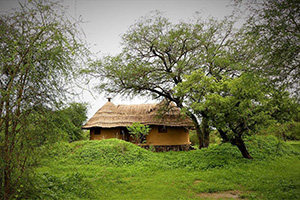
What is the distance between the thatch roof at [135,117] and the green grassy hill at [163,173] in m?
4.49

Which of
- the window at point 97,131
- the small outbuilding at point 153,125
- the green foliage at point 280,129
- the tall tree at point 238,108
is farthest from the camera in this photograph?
the window at point 97,131

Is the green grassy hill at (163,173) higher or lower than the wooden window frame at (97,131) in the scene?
lower

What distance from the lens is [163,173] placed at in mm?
10289

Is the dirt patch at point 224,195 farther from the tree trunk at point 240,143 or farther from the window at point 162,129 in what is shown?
the window at point 162,129

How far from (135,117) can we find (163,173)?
9.93 meters

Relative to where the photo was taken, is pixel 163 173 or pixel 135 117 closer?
pixel 163 173

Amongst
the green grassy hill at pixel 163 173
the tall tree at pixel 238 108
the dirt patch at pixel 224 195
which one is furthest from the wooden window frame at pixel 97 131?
the dirt patch at pixel 224 195

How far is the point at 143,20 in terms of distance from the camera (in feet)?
57.6

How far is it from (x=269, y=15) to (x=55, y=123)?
650cm

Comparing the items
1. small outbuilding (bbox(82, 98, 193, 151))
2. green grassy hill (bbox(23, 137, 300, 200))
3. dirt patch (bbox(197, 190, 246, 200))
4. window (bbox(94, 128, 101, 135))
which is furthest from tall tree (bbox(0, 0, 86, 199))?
window (bbox(94, 128, 101, 135))

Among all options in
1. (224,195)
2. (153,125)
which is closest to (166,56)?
(153,125)

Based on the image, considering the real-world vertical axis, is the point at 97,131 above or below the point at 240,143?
above

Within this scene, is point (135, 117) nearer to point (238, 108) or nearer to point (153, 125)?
point (153, 125)

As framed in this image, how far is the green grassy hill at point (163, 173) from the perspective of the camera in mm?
6834
